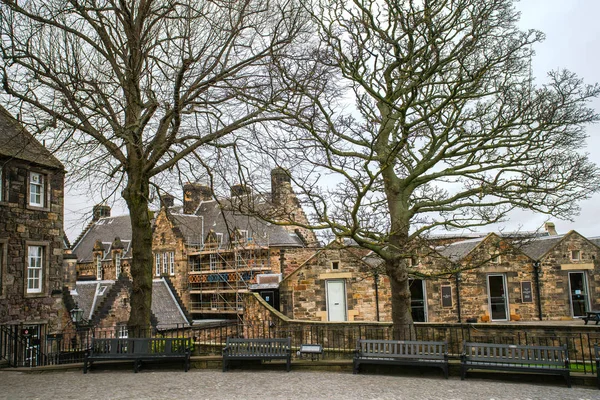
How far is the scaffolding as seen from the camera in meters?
38.5

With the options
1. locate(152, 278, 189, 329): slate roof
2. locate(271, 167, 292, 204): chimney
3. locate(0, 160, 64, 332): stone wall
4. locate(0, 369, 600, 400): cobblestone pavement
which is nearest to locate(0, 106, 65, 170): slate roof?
locate(0, 160, 64, 332): stone wall

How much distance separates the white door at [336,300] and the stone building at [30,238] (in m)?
11.7

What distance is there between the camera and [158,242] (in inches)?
1811

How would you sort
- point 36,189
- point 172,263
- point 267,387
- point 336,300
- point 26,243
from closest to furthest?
point 267,387
point 26,243
point 36,189
point 336,300
point 172,263

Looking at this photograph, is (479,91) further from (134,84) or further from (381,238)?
(134,84)

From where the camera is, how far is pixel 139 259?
1378 cm

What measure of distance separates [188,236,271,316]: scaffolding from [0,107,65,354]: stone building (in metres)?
15.7

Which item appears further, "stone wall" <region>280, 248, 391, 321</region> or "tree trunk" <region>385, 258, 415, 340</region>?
"stone wall" <region>280, 248, 391, 321</region>

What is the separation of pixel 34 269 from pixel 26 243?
1487 mm

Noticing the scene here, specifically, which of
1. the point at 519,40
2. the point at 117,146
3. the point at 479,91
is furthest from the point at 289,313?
the point at 519,40

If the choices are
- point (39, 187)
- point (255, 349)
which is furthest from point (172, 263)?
point (255, 349)

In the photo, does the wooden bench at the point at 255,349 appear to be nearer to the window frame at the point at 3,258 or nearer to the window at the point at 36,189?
the window frame at the point at 3,258

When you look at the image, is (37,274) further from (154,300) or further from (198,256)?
(198,256)

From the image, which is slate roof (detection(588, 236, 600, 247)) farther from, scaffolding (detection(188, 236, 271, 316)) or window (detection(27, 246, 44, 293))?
window (detection(27, 246, 44, 293))
